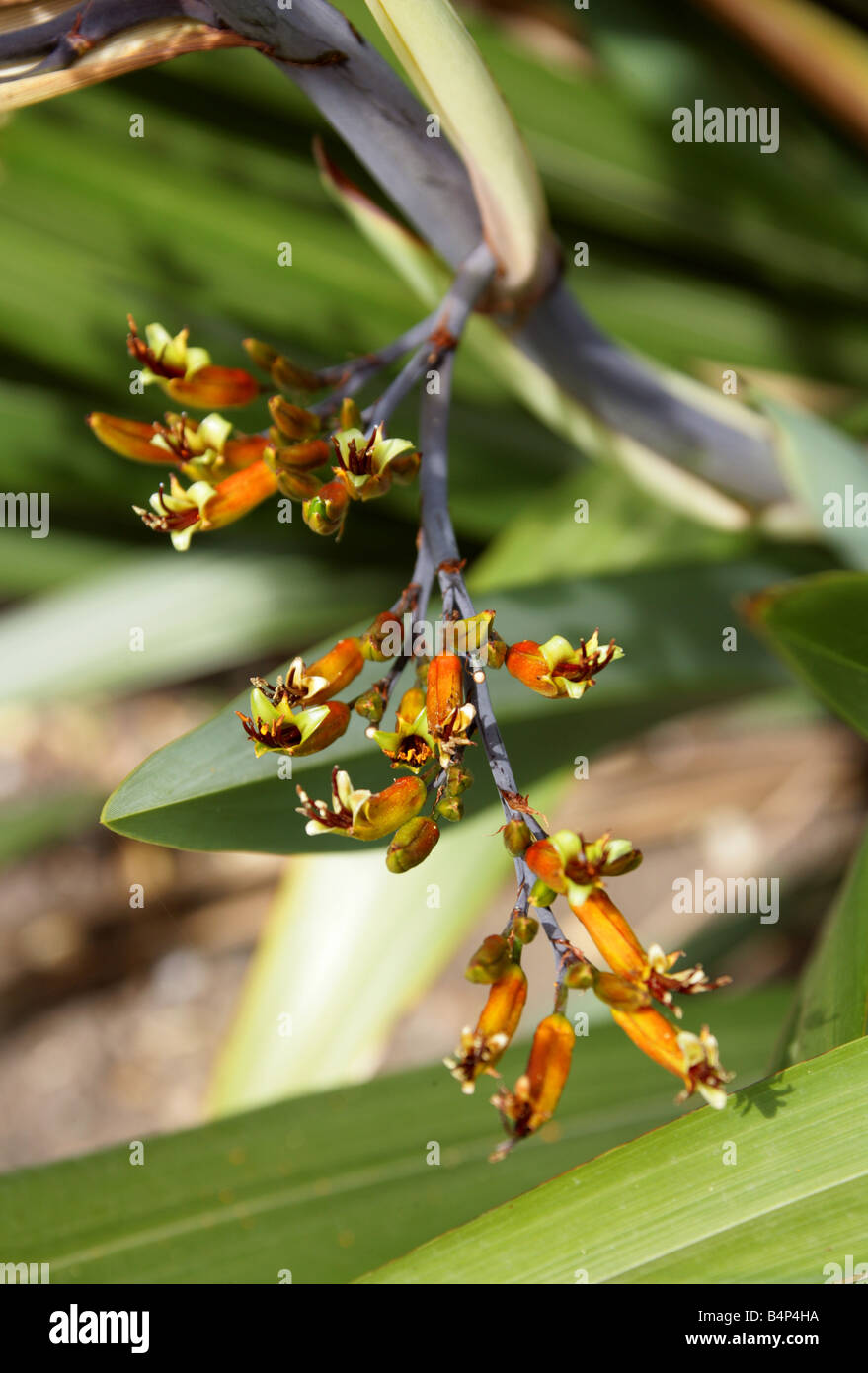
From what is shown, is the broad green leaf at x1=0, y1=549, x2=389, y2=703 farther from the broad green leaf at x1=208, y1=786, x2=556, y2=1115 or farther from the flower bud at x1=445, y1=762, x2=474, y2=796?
the flower bud at x1=445, y1=762, x2=474, y2=796

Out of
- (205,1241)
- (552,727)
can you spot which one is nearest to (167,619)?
(552,727)

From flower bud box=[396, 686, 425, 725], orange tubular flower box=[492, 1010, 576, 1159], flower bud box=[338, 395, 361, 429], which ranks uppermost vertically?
flower bud box=[338, 395, 361, 429]

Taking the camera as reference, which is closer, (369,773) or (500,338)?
(369,773)

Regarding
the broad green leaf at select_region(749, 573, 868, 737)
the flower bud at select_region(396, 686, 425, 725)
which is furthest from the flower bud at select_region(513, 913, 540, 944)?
the broad green leaf at select_region(749, 573, 868, 737)

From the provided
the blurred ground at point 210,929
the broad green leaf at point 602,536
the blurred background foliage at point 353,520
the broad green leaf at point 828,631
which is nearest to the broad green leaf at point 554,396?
the blurred background foliage at point 353,520

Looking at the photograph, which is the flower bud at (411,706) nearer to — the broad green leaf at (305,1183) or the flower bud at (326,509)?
the flower bud at (326,509)

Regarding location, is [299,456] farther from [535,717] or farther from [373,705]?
[535,717]

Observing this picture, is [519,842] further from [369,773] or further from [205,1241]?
[205,1241]
